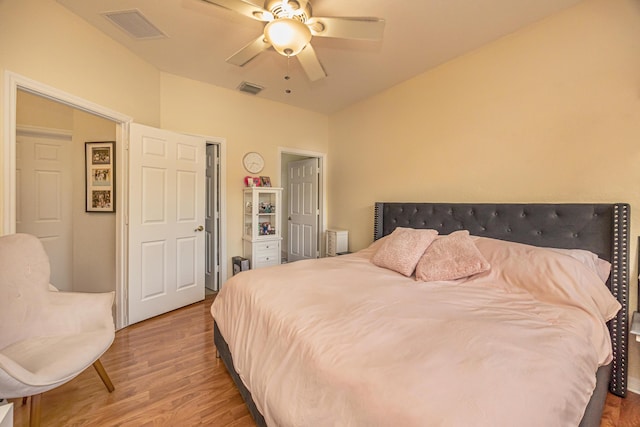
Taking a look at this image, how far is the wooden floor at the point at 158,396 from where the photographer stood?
61.0 inches

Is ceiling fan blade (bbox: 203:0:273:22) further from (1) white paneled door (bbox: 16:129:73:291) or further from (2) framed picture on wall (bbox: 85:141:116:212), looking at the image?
(1) white paneled door (bbox: 16:129:73:291)

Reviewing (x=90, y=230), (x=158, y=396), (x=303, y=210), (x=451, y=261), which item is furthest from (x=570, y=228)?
(x=90, y=230)

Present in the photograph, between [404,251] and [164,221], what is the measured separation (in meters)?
2.58

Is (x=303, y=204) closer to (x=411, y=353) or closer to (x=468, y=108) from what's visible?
(x=468, y=108)

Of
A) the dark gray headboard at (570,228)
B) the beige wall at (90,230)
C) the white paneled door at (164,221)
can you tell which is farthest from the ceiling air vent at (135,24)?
the dark gray headboard at (570,228)

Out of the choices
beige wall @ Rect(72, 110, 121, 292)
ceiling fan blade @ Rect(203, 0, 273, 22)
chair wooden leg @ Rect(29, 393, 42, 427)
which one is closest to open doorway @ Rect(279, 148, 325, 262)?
beige wall @ Rect(72, 110, 121, 292)

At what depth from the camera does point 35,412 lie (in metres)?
1.34

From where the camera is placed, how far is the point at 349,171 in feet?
13.5

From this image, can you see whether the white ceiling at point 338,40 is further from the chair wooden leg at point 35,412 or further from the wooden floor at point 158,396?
the wooden floor at point 158,396

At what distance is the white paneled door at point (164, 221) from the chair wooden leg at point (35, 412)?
1418 millimetres

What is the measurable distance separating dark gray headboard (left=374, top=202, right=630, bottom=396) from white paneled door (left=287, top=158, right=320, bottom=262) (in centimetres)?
229

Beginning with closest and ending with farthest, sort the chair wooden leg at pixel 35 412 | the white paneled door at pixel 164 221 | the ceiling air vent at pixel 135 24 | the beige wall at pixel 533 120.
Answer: the chair wooden leg at pixel 35 412 → the beige wall at pixel 533 120 → the ceiling air vent at pixel 135 24 → the white paneled door at pixel 164 221

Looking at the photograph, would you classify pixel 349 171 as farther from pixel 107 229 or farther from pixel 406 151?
pixel 107 229

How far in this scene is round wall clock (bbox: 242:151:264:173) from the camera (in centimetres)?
384
